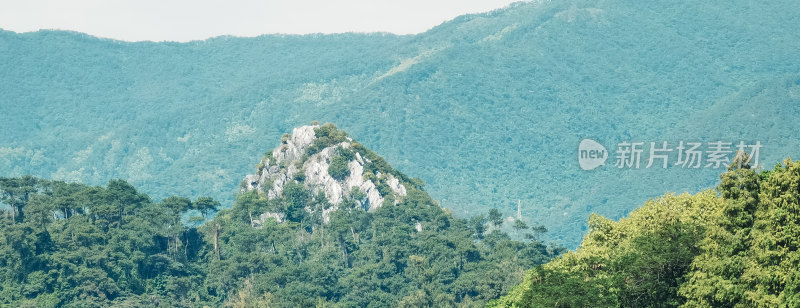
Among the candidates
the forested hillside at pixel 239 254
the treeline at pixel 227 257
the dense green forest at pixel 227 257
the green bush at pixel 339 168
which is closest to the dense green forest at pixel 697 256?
the forested hillside at pixel 239 254

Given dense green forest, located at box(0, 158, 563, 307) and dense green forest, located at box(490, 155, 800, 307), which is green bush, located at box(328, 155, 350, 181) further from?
dense green forest, located at box(490, 155, 800, 307)

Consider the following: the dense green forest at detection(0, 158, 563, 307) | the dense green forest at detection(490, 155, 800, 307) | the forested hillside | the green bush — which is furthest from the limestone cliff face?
the dense green forest at detection(490, 155, 800, 307)

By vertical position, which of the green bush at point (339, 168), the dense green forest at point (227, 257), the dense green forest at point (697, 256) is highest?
the dense green forest at point (697, 256)

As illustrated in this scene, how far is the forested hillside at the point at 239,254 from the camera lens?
100688 millimetres

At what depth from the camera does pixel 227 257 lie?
381 feet

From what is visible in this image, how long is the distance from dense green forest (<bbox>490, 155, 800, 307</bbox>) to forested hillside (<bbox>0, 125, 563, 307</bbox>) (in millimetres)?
40382

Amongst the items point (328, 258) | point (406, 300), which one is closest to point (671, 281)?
point (406, 300)

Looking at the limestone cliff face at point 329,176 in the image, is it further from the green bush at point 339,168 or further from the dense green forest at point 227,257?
the dense green forest at point 227,257

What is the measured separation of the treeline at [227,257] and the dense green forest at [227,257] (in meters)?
0.11

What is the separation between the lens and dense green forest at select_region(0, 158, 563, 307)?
101 metres

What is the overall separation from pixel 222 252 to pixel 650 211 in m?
67.9

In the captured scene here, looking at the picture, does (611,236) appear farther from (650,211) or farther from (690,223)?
(690,223)

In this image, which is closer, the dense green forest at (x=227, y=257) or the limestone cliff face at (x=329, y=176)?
the dense green forest at (x=227, y=257)

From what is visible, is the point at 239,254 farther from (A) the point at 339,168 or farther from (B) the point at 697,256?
(B) the point at 697,256
